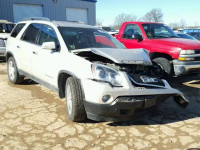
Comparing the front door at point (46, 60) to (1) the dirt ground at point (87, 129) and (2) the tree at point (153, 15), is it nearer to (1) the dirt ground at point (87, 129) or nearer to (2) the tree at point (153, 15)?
(1) the dirt ground at point (87, 129)

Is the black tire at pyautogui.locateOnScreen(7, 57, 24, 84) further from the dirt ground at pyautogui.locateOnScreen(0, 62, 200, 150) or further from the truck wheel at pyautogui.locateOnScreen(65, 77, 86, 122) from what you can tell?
the truck wheel at pyautogui.locateOnScreen(65, 77, 86, 122)

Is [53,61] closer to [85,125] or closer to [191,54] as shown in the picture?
[85,125]

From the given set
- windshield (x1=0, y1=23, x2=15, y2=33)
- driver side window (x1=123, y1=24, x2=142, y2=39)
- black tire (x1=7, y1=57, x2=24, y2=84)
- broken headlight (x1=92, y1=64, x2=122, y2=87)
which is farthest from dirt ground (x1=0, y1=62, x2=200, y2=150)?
windshield (x1=0, y1=23, x2=15, y2=33)

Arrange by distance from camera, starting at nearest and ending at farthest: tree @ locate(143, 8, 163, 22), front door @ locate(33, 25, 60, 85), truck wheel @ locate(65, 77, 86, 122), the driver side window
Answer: truck wheel @ locate(65, 77, 86, 122) → front door @ locate(33, 25, 60, 85) → the driver side window → tree @ locate(143, 8, 163, 22)

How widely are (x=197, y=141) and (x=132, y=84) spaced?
3.97 feet

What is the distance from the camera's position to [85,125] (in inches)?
140

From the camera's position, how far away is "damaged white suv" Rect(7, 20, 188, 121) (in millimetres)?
3129

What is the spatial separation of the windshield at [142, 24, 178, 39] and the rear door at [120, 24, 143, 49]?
0.26 metres

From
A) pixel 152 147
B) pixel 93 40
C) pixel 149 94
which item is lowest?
pixel 152 147

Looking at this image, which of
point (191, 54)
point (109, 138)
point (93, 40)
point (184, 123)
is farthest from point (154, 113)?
point (191, 54)

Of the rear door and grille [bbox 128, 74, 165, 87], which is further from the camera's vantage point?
the rear door

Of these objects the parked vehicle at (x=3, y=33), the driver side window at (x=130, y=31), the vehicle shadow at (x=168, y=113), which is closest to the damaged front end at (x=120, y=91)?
the vehicle shadow at (x=168, y=113)

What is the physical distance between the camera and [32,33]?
500 cm

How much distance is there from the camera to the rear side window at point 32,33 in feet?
15.9
